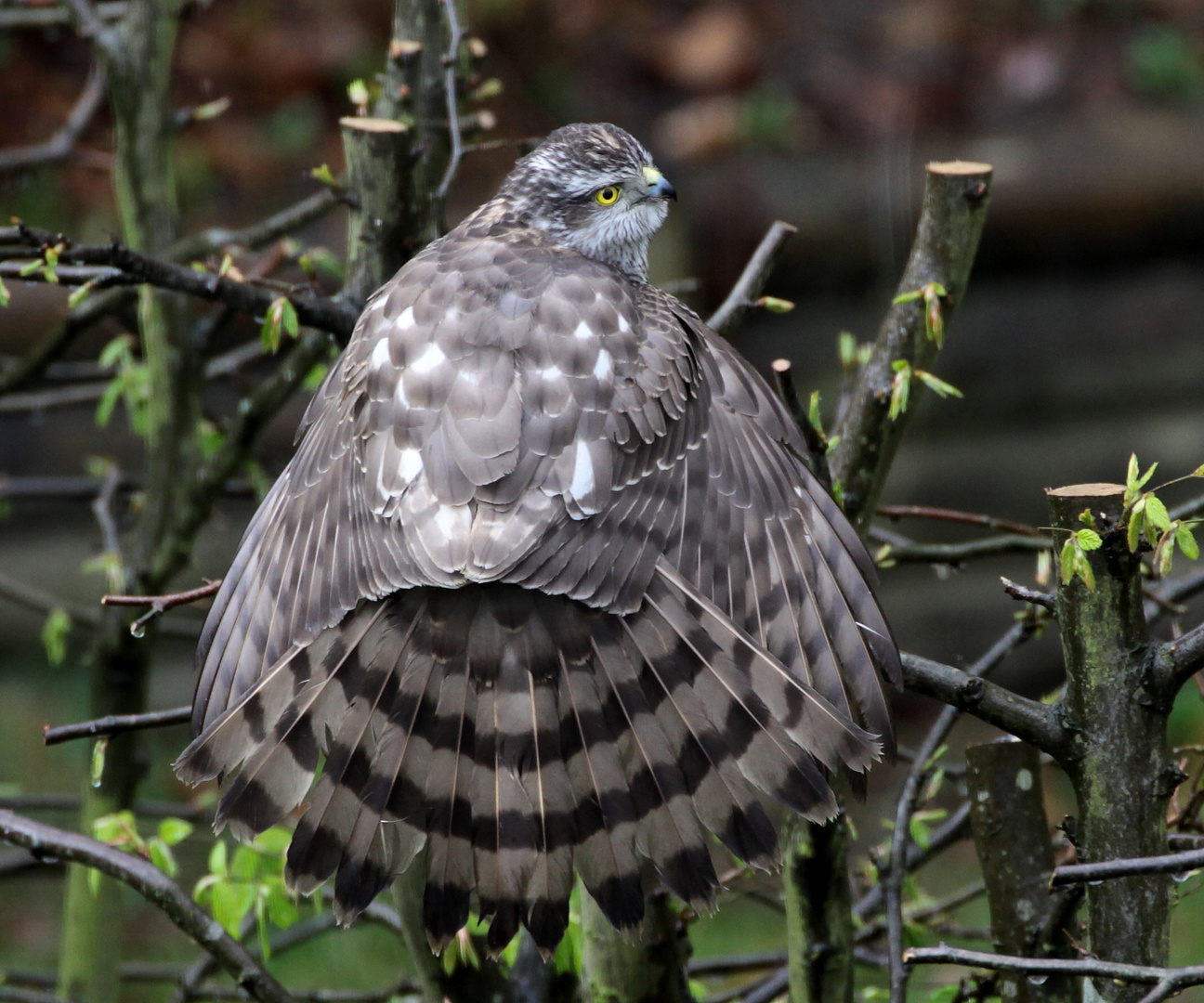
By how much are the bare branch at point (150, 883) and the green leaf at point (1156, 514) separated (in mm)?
1247

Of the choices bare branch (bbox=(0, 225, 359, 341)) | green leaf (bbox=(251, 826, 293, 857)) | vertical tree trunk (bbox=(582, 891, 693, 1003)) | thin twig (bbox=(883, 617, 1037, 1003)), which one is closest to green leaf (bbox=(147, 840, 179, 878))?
green leaf (bbox=(251, 826, 293, 857))

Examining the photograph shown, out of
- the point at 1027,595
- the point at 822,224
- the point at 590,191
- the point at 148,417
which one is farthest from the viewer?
the point at 822,224

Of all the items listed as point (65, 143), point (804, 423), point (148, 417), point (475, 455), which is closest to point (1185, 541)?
point (804, 423)

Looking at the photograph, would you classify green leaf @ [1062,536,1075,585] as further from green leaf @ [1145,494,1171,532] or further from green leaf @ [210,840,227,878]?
green leaf @ [210,840,227,878]

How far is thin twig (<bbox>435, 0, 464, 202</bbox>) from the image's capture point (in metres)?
2.32

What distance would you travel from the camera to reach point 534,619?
1975 mm

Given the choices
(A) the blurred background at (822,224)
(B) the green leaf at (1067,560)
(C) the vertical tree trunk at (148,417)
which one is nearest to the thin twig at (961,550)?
(B) the green leaf at (1067,560)

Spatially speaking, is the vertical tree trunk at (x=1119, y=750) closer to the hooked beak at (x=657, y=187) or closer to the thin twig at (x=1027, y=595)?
the thin twig at (x=1027, y=595)

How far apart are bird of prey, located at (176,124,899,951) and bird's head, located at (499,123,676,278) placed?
16.3 inches

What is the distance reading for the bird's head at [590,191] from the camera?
8.70 feet

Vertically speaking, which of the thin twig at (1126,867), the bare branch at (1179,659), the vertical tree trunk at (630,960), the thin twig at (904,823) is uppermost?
the bare branch at (1179,659)

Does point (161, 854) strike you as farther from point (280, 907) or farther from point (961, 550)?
point (961, 550)

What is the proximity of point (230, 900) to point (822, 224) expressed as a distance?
4364 mm

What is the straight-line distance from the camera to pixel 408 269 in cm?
219
